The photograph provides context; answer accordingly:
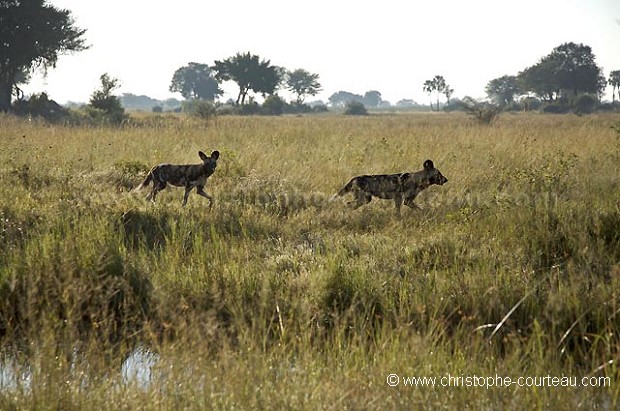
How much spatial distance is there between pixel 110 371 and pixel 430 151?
425 inches

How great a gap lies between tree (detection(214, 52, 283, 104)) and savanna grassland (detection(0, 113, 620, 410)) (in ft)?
199

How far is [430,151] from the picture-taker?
14.4 m

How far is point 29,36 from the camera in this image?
131ft

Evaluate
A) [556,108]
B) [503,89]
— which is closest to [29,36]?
[556,108]

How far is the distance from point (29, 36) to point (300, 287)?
3861cm

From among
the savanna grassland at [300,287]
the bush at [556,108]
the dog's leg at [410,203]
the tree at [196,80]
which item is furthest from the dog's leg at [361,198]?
the tree at [196,80]

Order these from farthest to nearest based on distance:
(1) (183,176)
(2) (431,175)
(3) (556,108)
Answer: (3) (556,108)
(2) (431,175)
(1) (183,176)

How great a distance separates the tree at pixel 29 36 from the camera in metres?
39.3

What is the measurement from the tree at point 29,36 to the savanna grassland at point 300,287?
30.2 m

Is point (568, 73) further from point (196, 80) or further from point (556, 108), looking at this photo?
point (196, 80)

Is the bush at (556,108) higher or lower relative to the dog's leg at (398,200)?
higher

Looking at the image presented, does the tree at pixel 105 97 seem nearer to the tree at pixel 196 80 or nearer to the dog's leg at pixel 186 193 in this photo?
the dog's leg at pixel 186 193

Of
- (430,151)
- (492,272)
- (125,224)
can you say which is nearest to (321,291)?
(492,272)

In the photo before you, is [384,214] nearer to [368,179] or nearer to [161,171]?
[368,179]
